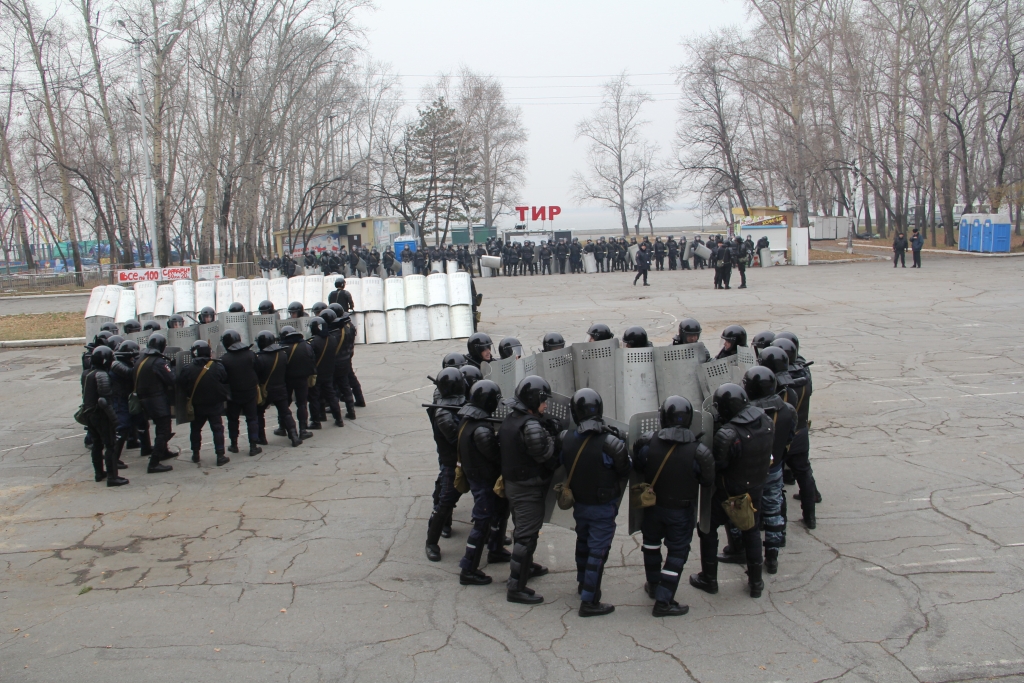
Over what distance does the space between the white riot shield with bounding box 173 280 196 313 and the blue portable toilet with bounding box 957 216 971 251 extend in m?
33.2

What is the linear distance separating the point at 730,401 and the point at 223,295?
14.7 meters

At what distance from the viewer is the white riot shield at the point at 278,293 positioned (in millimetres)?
16641

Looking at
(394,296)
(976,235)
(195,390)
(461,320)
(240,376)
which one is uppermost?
(976,235)

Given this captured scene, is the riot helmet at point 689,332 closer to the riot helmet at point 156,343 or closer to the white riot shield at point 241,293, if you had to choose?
the riot helmet at point 156,343

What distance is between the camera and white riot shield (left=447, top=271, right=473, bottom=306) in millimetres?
16812

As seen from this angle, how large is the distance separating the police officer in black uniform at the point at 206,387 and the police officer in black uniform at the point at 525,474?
4690 mm

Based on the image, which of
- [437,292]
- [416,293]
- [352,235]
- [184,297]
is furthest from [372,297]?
[352,235]

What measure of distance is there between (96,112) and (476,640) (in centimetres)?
4782

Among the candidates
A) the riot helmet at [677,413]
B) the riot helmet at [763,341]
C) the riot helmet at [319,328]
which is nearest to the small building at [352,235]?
the riot helmet at [319,328]

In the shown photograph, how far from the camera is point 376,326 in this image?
16.8 metres

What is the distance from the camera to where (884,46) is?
A: 126ft

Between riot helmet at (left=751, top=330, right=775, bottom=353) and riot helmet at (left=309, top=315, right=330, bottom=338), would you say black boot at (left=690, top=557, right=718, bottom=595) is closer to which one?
riot helmet at (left=751, top=330, right=775, bottom=353)

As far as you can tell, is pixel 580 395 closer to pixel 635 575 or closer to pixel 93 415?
pixel 635 575

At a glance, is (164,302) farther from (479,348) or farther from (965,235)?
(965,235)
